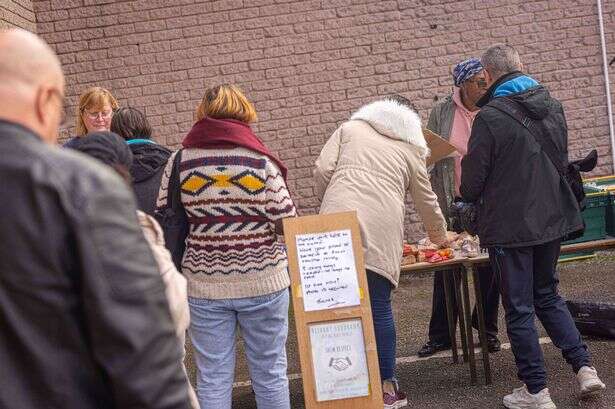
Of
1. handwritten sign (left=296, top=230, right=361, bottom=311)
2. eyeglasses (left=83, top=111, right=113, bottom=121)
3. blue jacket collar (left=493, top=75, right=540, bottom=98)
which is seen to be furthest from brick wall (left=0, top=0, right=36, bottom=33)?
blue jacket collar (left=493, top=75, right=540, bottom=98)

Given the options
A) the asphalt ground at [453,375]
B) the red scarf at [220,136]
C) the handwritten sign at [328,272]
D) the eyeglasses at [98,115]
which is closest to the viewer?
the red scarf at [220,136]

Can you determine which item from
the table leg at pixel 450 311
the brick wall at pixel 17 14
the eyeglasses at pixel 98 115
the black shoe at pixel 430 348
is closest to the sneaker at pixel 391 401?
the table leg at pixel 450 311

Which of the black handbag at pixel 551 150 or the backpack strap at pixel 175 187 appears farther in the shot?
the black handbag at pixel 551 150

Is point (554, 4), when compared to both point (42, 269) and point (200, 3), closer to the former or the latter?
point (200, 3)

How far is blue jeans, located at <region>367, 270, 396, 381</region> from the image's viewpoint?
502 cm

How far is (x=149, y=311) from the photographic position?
1858 mm

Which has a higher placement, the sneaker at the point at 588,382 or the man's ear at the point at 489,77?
the man's ear at the point at 489,77

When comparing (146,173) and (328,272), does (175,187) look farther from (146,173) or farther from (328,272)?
(328,272)

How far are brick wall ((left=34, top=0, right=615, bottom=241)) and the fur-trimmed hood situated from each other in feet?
12.9

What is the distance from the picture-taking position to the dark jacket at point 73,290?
1.77 m

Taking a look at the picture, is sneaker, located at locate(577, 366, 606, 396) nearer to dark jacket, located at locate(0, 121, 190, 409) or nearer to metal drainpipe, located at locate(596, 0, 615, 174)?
dark jacket, located at locate(0, 121, 190, 409)

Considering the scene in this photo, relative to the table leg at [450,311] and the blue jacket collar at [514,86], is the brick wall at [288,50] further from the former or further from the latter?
the blue jacket collar at [514,86]

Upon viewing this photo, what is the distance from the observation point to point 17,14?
8430mm

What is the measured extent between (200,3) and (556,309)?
514 centimetres
